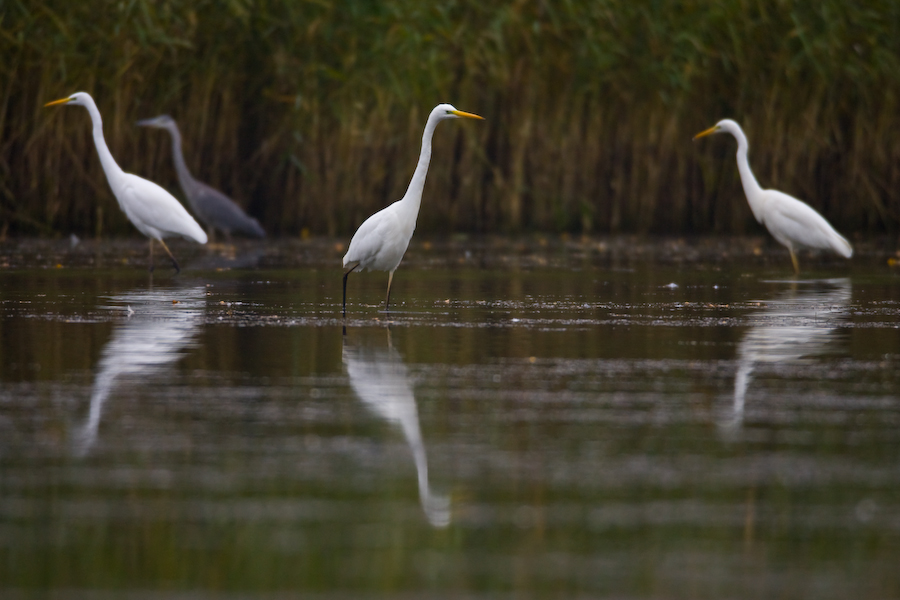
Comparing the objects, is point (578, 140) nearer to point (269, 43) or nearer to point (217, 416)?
point (269, 43)

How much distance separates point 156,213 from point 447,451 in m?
8.26

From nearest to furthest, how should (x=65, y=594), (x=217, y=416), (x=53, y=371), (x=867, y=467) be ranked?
(x=65, y=594), (x=867, y=467), (x=217, y=416), (x=53, y=371)

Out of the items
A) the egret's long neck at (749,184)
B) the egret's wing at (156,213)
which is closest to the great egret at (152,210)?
the egret's wing at (156,213)

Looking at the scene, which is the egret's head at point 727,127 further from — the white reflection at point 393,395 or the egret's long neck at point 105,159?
the white reflection at point 393,395

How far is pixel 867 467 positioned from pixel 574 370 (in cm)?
→ 215

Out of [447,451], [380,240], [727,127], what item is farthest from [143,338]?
[727,127]

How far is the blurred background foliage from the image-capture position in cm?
1588

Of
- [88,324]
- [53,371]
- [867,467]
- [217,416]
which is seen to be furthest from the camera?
[88,324]

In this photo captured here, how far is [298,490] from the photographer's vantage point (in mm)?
4094

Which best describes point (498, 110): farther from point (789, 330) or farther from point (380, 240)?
point (789, 330)

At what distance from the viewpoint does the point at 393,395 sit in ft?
18.6

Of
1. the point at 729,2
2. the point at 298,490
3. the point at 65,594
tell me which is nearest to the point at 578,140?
the point at 729,2

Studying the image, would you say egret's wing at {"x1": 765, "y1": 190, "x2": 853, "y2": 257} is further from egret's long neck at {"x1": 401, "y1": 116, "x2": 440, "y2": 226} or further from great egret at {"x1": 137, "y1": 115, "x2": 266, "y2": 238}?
great egret at {"x1": 137, "y1": 115, "x2": 266, "y2": 238}

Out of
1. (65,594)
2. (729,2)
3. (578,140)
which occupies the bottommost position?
(65,594)
